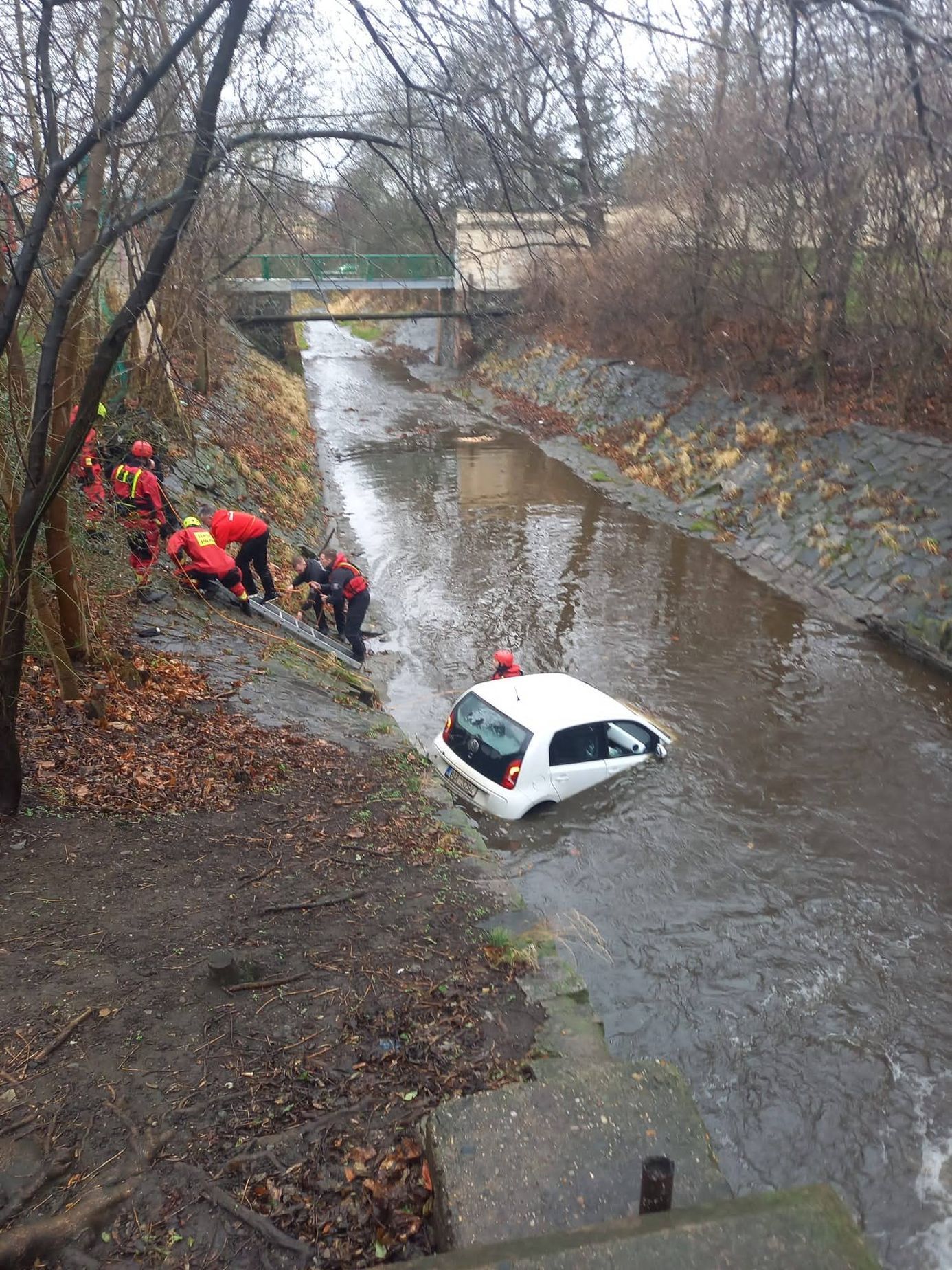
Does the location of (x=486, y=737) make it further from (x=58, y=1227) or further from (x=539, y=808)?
(x=58, y=1227)

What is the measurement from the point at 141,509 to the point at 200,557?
1.04 metres

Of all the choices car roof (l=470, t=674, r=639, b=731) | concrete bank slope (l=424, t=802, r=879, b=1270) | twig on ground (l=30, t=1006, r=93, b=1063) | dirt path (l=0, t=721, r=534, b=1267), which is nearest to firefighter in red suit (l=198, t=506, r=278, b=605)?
car roof (l=470, t=674, r=639, b=731)

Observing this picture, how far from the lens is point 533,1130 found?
14.7ft

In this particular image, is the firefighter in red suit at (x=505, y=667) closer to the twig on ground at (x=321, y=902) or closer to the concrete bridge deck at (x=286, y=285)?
the twig on ground at (x=321, y=902)

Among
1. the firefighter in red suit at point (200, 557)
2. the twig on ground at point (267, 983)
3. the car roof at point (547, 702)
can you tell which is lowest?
the car roof at point (547, 702)

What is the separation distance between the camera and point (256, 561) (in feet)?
44.8

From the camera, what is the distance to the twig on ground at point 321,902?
255 inches

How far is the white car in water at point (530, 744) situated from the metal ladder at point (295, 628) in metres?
A: 3.28

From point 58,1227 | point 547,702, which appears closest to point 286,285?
point 547,702

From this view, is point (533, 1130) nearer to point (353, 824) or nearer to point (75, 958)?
point (75, 958)

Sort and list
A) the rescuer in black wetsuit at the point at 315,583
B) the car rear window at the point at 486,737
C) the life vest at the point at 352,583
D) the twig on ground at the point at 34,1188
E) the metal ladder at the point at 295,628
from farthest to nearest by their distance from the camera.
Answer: the rescuer in black wetsuit at the point at 315,583 < the life vest at the point at 352,583 < the metal ladder at the point at 295,628 < the car rear window at the point at 486,737 < the twig on ground at the point at 34,1188

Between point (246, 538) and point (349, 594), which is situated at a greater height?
point (246, 538)

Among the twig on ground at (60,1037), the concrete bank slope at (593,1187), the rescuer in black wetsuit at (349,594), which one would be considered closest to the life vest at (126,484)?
the rescuer in black wetsuit at (349,594)

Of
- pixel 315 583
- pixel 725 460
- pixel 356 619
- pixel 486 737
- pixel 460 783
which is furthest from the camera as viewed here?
pixel 725 460
